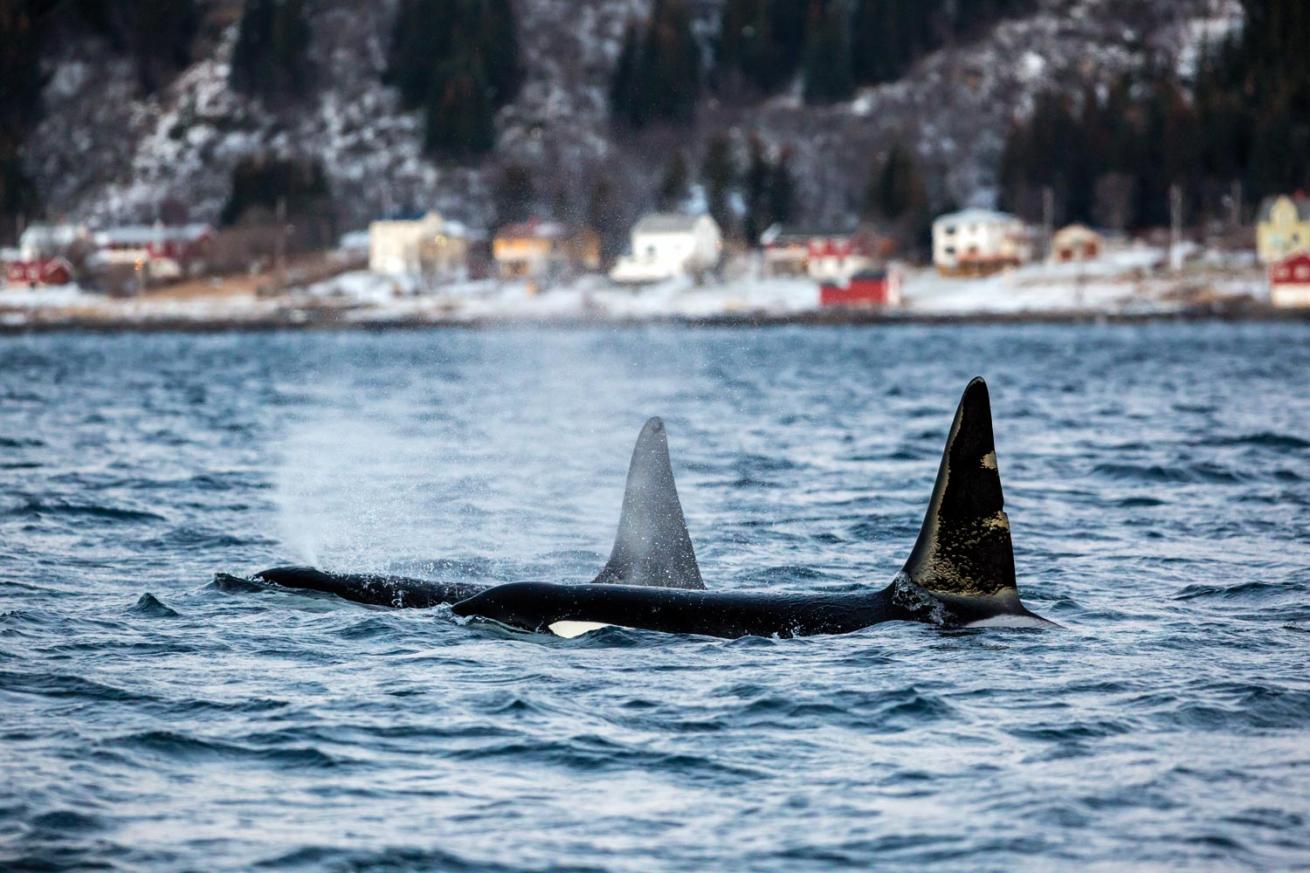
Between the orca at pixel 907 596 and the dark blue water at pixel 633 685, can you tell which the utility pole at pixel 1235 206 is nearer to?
the dark blue water at pixel 633 685

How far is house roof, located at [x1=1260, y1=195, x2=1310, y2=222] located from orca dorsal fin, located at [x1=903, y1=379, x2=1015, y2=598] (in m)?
160

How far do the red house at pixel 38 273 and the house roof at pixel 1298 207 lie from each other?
395 feet

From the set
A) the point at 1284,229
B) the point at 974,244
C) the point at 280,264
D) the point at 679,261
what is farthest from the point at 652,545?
the point at 280,264

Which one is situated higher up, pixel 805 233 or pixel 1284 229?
pixel 805 233

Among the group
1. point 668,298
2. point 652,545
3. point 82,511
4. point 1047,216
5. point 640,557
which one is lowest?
point 82,511

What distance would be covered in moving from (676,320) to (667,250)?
23.2 metres

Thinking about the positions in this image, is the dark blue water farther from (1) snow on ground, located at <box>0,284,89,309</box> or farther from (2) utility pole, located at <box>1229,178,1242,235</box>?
(2) utility pole, located at <box>1229,178,1242,235</box>

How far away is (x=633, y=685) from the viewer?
49.4ft

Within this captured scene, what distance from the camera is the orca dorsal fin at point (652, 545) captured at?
1816 cm

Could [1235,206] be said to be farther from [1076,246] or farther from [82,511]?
[82,511]

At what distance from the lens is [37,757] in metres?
13.2

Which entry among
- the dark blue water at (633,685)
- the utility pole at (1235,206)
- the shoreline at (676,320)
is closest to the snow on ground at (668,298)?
the shoreline at (676,320)

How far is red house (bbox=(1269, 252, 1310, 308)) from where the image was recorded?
14950 cm

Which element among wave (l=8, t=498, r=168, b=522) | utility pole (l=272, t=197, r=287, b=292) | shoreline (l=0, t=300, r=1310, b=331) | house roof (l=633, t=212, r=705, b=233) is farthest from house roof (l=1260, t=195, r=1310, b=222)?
wave (l=8, t=498, r=168, b=522)
